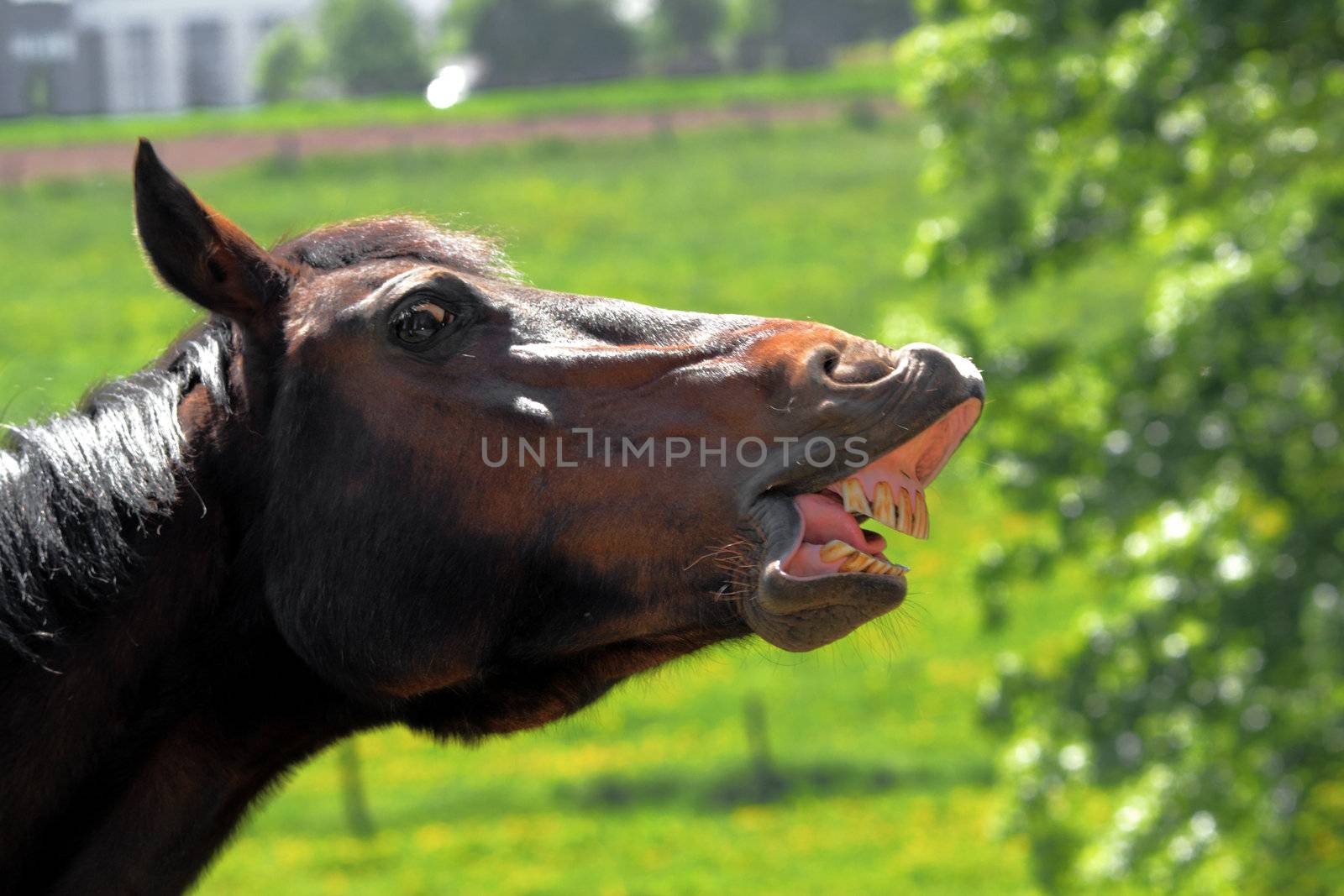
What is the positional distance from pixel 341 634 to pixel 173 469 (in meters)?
0.38

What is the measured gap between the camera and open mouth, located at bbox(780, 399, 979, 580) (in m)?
2.19

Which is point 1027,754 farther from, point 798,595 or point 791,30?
point 791,30

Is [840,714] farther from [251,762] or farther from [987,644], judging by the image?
[251,762]

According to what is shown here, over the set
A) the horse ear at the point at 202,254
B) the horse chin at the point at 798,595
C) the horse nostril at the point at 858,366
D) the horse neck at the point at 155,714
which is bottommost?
the horse neck at the point at 155,714

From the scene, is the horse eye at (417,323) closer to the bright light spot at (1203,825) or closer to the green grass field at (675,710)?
the green grass field at (675,710)

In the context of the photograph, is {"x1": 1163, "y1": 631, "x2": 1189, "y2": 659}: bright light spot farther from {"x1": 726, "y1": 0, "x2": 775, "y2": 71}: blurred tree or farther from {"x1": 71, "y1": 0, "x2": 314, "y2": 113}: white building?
{"x1": 726, "y1": 0, "x2": 775, "y2": 71}: blurred tree

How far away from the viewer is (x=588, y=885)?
520 inches

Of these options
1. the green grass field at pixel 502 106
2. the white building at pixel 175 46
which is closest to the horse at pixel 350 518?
the white building at pixel 175 46

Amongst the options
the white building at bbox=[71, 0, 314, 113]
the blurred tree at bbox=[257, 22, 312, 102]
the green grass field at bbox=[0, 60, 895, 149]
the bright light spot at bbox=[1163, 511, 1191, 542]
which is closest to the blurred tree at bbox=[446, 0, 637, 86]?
the green grass field at bbox=[0, 60, 895, 149]

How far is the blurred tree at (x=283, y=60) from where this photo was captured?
91.9 ft

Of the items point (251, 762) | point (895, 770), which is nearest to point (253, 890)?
point (895, 770)

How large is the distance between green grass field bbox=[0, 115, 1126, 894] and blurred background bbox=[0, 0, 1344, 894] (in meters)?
0.07

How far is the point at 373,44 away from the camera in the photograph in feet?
92.6

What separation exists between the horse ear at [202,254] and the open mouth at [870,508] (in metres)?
0.98
